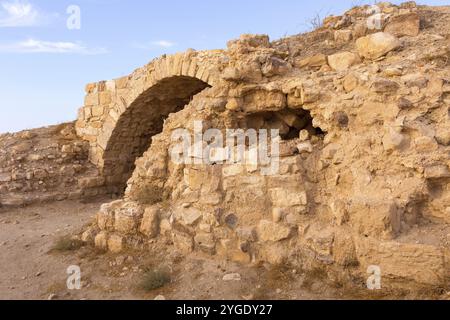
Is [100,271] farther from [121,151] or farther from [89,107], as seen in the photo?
[89,107]

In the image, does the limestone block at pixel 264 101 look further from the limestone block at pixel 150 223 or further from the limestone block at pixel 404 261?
the limestone block at pixel 404 261

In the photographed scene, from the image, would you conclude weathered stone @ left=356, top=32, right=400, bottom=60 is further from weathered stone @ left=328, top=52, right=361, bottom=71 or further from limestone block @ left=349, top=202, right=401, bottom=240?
limestone block @ left=349, top=202, right=401, bottom=240

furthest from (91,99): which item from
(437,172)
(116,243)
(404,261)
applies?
(404,261)

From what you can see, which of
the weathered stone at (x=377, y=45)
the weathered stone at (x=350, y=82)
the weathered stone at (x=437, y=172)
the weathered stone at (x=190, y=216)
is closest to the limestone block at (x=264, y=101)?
the weathered stone at (x=350, y=82)

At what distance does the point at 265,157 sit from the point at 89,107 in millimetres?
6362

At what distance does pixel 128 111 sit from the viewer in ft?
27.3

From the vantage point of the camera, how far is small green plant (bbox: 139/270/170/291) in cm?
366

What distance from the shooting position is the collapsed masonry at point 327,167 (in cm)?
335

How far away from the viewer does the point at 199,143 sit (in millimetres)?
4641

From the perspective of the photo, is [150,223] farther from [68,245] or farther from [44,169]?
[44,169]

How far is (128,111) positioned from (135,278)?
5049 mm

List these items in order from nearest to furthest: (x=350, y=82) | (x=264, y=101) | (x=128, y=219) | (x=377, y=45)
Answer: (x=350, y=82)
(x=377, y=45)
(x=128, y=219)
(x=264, y=101)

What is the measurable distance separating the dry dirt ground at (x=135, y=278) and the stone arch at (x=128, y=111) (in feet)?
11.5

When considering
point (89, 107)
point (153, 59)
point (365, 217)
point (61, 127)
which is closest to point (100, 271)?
point (365, 217)
